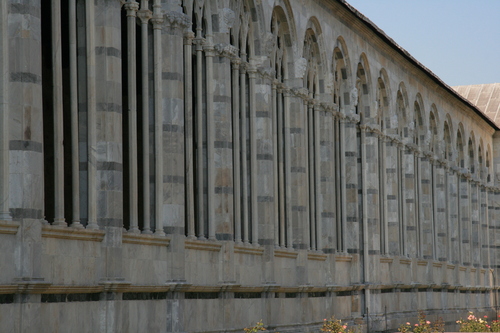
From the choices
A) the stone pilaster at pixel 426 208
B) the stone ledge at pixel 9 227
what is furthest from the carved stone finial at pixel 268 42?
the stone pilaster at pixel 426 208

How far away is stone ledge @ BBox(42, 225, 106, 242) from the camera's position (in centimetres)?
1852

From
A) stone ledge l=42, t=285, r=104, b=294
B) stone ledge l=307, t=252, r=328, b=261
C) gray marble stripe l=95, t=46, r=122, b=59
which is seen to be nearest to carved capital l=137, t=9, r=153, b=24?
gray marble stripe l=95, t=46, r=122, b=59

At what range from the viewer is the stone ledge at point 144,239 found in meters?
21.7

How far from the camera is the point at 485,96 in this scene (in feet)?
244

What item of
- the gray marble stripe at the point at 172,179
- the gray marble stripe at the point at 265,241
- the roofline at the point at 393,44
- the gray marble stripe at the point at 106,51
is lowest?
the gray marble stripe at the point at 265,241

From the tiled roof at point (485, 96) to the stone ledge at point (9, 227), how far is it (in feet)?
190

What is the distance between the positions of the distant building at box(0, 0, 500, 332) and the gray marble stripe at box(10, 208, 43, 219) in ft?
0.09

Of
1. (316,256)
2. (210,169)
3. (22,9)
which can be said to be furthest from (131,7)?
(316,256)

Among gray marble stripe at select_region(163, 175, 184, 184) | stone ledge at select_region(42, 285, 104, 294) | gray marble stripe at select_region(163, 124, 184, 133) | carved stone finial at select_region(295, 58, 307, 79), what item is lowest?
stone ledge at select_region(42, 285, 104, 294)

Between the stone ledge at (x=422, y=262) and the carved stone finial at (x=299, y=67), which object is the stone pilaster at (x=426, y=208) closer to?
the stone ledge at (x=422, y=262)

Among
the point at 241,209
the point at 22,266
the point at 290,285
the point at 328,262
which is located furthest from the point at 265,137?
the point at 22,266

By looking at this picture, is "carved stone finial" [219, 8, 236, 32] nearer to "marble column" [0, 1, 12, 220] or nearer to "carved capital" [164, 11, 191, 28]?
"carved capital" [164, 11, 191, 28]

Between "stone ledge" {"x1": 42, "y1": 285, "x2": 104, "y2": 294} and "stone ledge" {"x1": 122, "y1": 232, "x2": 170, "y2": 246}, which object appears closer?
"stone ledge" {"x1": 42, "y1": 285, "x2": 104, "y2": 294}

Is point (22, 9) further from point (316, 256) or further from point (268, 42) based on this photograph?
point (316, 256)
